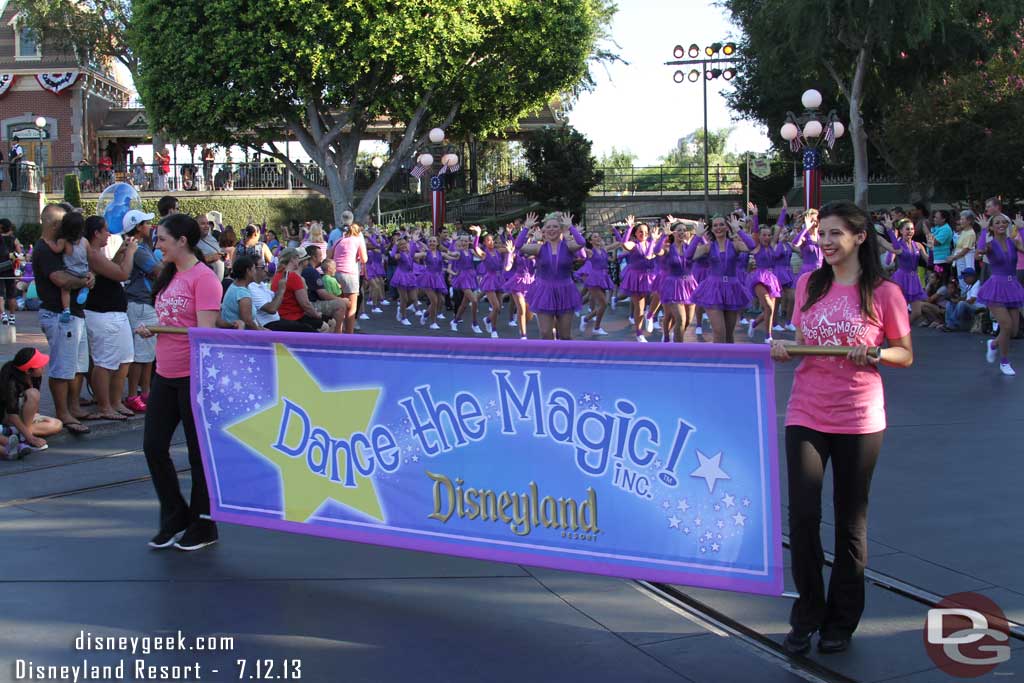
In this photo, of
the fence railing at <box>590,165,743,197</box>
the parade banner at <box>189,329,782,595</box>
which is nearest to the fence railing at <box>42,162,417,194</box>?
the fence railing at <box>590,165,743,197</box>

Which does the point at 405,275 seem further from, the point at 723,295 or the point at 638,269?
the point at 723,295

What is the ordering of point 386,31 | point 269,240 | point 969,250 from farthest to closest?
point 386,31, point 269,240, point 969,250

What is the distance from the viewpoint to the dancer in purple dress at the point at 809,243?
1577 cm

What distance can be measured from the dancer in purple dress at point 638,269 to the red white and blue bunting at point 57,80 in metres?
36.2

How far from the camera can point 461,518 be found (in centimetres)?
484

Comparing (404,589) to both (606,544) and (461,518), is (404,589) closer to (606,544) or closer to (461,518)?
(461,518)

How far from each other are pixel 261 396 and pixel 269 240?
20.9 m

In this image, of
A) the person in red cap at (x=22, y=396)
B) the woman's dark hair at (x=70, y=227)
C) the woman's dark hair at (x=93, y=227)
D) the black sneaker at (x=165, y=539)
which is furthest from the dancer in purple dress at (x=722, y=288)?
the black sneaker at (x=165, y=539)

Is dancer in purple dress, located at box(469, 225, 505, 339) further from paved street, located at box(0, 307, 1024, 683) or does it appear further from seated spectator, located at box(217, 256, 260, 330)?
paved street, located at box(0, 307, 1024, 683)

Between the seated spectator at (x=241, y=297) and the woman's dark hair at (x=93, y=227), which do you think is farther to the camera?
the woman's dark hair at (x=93, y=227)

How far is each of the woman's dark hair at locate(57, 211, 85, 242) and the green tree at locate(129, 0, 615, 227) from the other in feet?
75.2

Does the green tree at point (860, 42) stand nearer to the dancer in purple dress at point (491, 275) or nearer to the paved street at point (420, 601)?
the dancer in purple dress at point (491, 275)

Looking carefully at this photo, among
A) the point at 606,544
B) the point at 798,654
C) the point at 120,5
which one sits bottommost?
the point at 798,654

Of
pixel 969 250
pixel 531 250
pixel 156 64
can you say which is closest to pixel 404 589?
pixel 531 250
